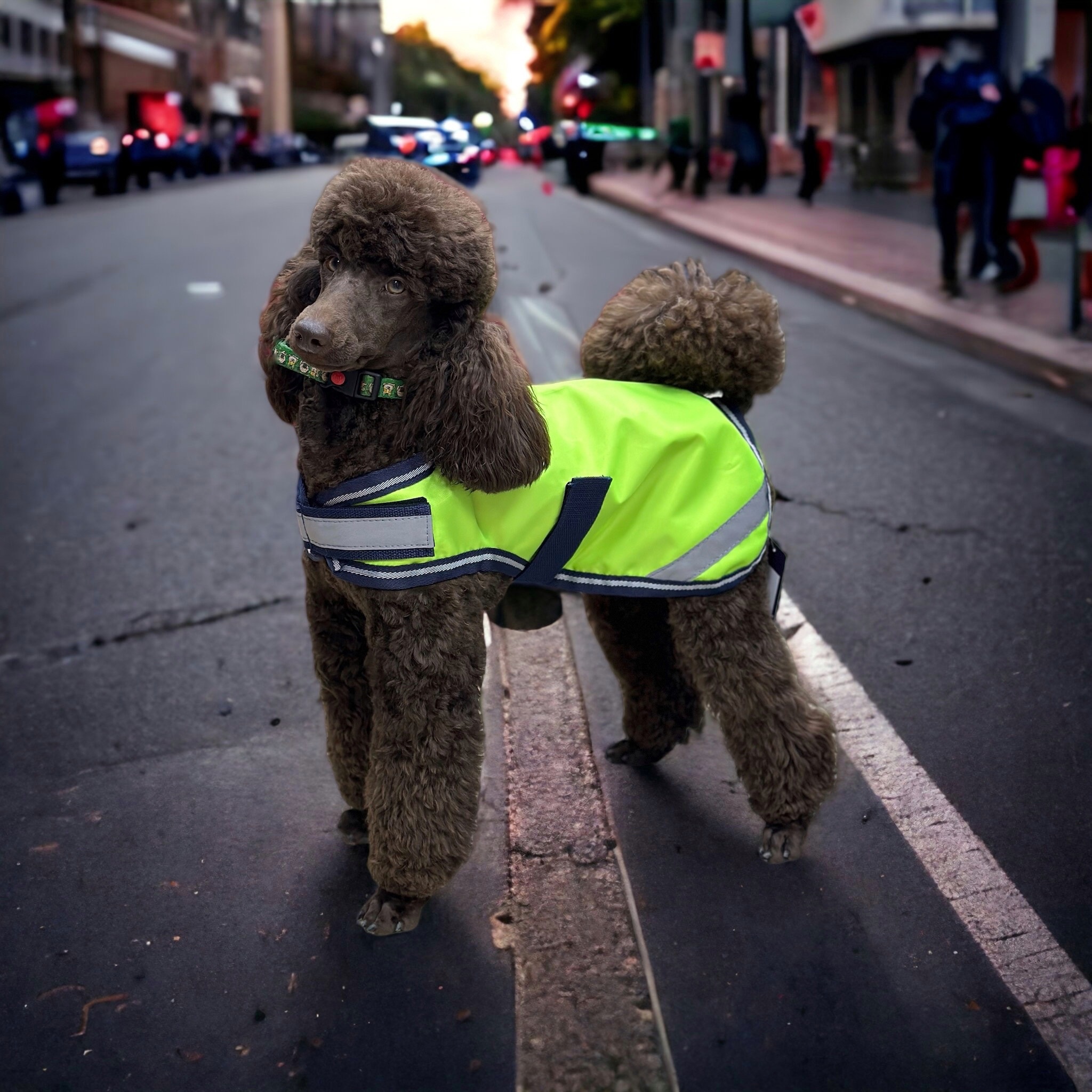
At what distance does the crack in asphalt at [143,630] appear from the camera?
168 inches

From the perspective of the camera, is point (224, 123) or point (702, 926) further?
point (224, 123)

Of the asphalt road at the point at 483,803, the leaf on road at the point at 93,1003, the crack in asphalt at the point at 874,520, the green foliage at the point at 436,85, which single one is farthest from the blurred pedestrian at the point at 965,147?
the leaf on road at the point at 93,1003

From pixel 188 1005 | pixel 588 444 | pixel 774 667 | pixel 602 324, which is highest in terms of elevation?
pixel 602 324

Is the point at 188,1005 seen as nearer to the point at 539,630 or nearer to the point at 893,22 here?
the point at 539,630

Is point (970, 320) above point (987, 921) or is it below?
above

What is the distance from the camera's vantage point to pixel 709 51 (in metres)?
10.9

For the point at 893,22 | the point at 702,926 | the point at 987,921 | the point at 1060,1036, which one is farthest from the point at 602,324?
the point at 893,22

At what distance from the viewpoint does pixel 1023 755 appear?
3.35 m

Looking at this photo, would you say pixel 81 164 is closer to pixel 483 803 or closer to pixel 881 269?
pixel 881 269

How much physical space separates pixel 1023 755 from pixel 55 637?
11.0 feet

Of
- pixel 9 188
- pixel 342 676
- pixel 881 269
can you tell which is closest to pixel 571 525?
pixel 342 676

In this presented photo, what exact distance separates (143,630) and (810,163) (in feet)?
50.2

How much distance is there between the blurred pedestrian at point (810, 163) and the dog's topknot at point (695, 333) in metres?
15.7

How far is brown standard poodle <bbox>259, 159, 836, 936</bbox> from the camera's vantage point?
2.22 m
